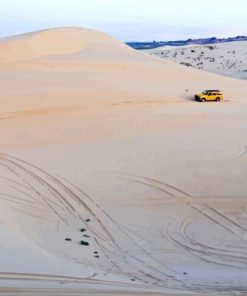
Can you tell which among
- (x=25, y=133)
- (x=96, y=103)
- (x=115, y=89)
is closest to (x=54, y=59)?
(x=115, y=89)

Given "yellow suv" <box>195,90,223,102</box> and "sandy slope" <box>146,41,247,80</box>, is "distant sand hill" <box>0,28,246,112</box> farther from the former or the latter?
"sandy slope" <box>146,41,247,80</box>

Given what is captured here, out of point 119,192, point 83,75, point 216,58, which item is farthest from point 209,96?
point 216,58

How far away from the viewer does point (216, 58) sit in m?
57.3

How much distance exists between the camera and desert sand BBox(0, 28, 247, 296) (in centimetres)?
782

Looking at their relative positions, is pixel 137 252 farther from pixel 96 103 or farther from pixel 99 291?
pixel 96 103

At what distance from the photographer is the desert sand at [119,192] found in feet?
25.6

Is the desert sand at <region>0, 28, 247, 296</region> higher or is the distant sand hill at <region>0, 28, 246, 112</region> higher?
the distant sand hill at <region>0, 28, 246, 112</region>

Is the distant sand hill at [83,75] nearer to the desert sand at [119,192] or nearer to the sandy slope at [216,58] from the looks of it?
the desert sand at [119,192]

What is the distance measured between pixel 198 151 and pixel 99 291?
936cm

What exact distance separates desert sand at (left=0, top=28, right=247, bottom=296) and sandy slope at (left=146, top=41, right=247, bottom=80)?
26348 millimetres

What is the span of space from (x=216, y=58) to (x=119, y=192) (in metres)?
47.3

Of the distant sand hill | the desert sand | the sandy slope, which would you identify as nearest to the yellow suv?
the desert sand

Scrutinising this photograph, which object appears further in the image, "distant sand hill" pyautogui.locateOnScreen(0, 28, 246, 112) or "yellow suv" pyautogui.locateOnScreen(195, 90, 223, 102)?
"yellow suv" pyautogui.locateOnScreen(195, 90, 223, 102)

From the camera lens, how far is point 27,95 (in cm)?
2430
